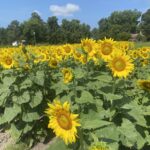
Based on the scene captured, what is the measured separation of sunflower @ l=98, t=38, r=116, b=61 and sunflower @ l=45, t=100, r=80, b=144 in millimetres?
2004

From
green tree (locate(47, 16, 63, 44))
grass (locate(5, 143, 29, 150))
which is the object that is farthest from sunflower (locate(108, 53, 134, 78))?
green tree (locate(47, 16, 63, 44))

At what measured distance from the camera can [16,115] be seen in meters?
6.22

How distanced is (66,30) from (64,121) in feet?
207

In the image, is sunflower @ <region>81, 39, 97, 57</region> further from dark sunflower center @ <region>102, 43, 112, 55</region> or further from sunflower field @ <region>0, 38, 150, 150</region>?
dark sunflower center @ <region>102, 43, 112, 55</region>

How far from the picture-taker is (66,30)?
65625 millimetres

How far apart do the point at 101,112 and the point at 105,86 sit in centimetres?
38

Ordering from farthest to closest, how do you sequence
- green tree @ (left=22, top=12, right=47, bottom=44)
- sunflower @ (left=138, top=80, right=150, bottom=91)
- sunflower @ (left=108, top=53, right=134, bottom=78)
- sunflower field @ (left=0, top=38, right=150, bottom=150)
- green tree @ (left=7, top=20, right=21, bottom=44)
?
green tree @ (left=7, top=20, right=21, bottom=44) → green tree @ (left=22, top=12, right=47, bottom=44) → sunflower @ (left=138, top=80, right=150, bottom=91) → sunflower @ (left=108, top=53, right=134, bottom=78) → sunflower field @ (left=0, top=38, right=150, bottom=150)

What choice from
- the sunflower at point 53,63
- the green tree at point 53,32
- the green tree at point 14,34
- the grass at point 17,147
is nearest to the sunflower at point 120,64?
the sunflower at point 53,63

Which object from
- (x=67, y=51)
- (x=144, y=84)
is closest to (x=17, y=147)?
(x=67, y=51)

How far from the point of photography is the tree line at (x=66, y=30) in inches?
2359

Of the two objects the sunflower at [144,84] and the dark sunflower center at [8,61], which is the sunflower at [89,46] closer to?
the sunflower at [144,84]

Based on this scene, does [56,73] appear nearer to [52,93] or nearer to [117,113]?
[52,93]

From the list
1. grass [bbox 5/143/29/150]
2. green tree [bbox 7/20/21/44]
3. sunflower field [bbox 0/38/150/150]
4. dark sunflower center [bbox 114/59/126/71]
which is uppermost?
dark sunflower center [bbox 114/59/126/71]

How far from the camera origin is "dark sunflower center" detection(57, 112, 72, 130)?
2.88 meters
